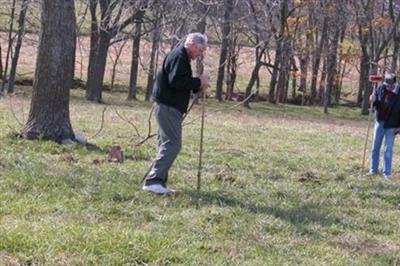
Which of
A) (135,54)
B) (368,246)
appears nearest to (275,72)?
(135,54)

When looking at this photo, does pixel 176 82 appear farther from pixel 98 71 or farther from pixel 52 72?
pixel 98 71

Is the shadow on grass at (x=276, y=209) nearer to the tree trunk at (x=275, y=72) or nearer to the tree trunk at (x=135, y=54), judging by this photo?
the tree trunk at (x=135, y=54)

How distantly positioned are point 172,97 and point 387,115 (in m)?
5.25

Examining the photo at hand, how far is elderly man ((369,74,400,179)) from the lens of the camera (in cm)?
1211

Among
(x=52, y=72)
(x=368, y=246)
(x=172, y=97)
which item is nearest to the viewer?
(x=368, y=246)

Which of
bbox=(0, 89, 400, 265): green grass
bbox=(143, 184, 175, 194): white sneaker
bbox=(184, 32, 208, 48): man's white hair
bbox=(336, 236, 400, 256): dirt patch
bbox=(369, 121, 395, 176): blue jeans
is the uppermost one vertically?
bbox=(184, 32, 208, 48): man's white hair

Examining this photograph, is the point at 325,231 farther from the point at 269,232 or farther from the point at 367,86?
the point at 367,86

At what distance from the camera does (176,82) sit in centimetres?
794

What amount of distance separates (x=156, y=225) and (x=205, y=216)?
66 cm

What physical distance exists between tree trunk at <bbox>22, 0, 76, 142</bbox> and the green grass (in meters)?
0.43

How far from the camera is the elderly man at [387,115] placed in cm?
1211

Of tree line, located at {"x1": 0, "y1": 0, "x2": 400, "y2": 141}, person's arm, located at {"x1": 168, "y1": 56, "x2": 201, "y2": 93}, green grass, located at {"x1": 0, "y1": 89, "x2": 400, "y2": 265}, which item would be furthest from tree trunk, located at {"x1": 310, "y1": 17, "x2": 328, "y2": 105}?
person's arm, located at {"x1": 168, "y1": 56, "x2": 201, "y2": 93}

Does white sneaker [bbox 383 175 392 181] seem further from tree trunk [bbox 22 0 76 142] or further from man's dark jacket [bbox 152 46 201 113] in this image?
tree trunk [bbox 22 0 76 142]

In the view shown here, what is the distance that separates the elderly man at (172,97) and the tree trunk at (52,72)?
4055mm
